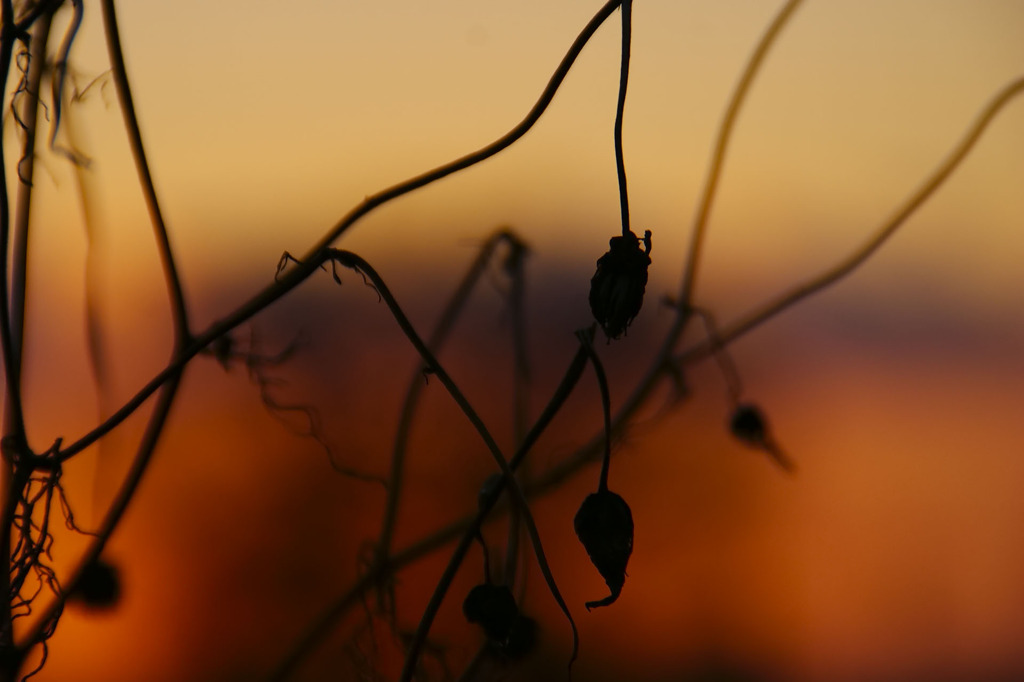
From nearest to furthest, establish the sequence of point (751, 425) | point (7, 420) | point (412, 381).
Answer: point (7, 420), point (412, 381), point (751, 425)

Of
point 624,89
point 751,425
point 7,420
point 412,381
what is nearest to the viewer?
point 624,89

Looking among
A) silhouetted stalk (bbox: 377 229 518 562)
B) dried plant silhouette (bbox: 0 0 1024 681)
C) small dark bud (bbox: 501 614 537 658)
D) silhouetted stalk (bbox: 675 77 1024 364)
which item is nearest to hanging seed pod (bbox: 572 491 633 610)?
dried plant silhouette (bbox: 0 0 1024 681)

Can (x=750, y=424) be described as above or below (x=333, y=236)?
below

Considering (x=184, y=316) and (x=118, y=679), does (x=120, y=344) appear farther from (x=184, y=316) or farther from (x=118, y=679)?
(x=184, y=316)

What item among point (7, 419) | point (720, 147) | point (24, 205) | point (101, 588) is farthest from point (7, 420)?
point (720, 147)

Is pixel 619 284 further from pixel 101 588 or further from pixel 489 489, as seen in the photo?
pixel 101 588

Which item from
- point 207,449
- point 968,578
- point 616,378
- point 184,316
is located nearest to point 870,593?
point 968,578

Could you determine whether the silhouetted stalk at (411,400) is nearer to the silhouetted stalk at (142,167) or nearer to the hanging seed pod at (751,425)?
the silhouetted stalk at (142,167)

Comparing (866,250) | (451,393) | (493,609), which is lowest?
(493,609)
